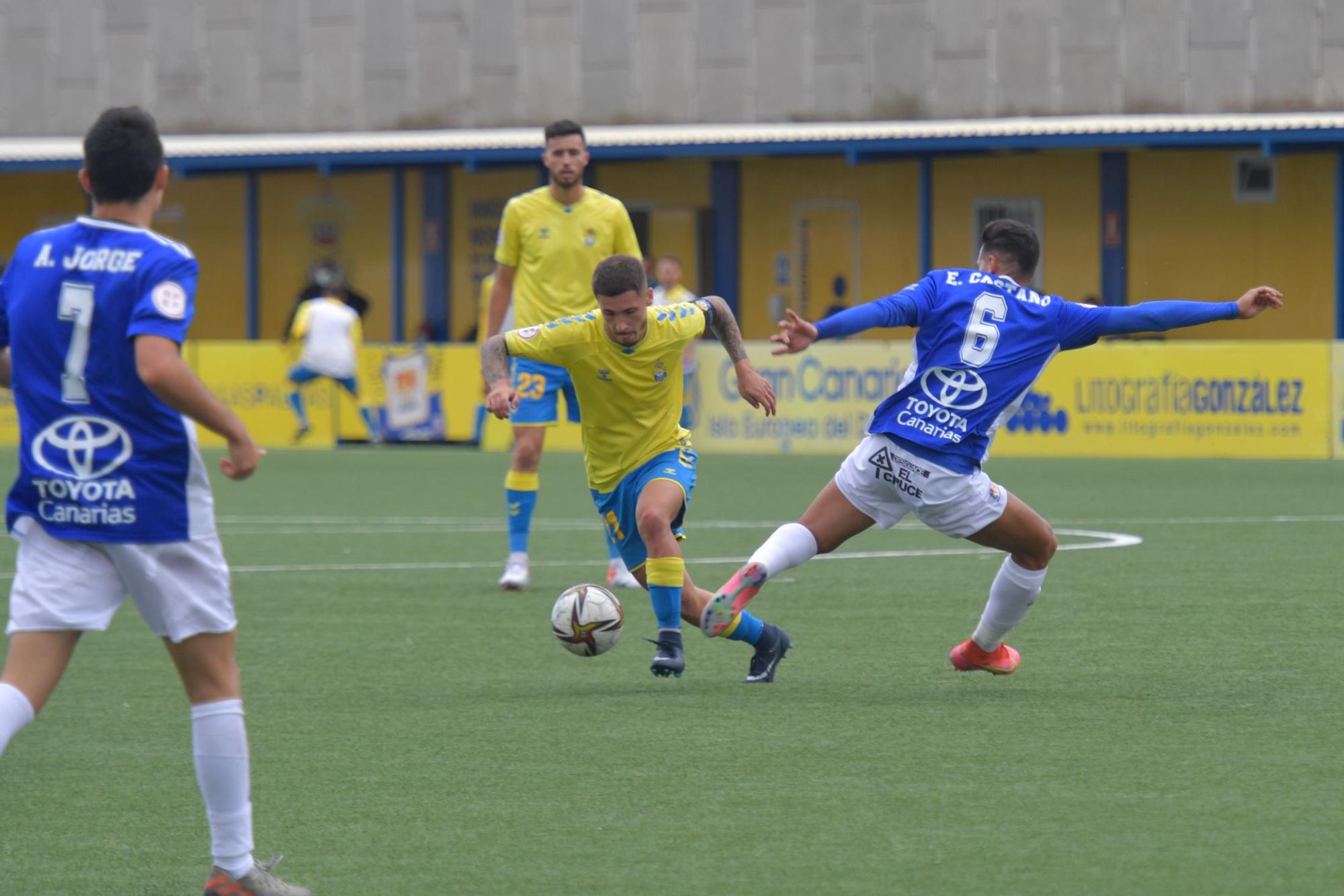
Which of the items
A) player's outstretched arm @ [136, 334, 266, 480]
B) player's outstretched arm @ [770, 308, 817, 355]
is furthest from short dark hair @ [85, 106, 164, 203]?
player's outstretched arm @ [770, 308, 817, 355]

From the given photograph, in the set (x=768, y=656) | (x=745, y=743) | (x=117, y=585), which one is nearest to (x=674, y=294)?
(x=768, y=656)

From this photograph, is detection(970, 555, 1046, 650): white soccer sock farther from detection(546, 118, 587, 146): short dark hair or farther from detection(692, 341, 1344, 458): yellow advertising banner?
detection(692, 341, 1344, 458): yellow advertising banner

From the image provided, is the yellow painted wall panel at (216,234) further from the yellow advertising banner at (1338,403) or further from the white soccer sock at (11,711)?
the white soccer sock at (11,711)

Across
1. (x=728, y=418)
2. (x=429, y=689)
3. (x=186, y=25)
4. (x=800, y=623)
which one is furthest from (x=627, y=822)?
(x=186, y=25)

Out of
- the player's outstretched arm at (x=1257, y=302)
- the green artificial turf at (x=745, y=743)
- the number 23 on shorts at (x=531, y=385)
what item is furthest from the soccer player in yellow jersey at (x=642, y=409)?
the number 23 on shorts at (x=531, y=385)

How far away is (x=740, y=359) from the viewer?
7766 mm

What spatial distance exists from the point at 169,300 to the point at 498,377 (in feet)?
10.9

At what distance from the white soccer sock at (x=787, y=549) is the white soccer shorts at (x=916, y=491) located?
0.73 ft

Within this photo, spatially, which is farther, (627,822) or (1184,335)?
(1184,335)

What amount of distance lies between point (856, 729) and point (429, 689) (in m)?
1.81

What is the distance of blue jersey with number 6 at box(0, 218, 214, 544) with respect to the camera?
4578 millimetres

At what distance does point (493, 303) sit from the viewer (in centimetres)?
1080

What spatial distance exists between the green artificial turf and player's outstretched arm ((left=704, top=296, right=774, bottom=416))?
106cm

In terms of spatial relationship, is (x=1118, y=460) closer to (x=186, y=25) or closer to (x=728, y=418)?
(x=728, y=418)
